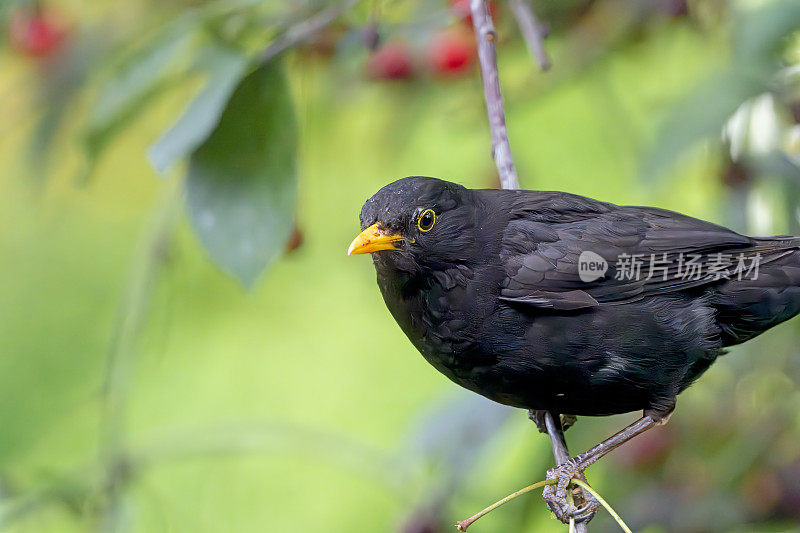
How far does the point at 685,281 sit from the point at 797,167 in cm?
91

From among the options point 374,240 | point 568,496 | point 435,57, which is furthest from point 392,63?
point 568,496

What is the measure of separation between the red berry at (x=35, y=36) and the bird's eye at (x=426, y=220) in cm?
213

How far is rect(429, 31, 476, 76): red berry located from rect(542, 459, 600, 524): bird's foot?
192 centimetres

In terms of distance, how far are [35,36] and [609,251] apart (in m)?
2.60

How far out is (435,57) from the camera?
3842 mm

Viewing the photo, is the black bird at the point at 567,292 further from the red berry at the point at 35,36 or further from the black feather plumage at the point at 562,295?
the red berry at the point at 35,36

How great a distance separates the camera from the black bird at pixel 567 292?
2371mm

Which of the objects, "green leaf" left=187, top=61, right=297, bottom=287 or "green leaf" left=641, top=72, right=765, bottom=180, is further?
"green leaf" left=641, top=72, right=765, bottom=180

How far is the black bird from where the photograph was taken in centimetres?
237

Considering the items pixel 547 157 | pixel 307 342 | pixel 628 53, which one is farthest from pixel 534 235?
pixel 307 342

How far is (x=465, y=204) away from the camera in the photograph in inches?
99.3

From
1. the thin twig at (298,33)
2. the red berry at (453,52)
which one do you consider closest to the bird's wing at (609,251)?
the thin twig at (298,33)

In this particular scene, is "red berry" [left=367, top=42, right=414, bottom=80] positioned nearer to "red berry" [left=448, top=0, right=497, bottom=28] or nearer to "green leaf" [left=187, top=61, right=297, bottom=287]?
"red berry" [left=448, top=0, right=497, bottom=28]

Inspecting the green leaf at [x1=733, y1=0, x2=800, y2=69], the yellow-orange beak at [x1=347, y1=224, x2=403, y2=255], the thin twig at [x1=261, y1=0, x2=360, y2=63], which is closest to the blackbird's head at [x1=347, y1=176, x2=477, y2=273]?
the yellow-orange beak at [x1=347, y1=224, x2=403, y2=255]
